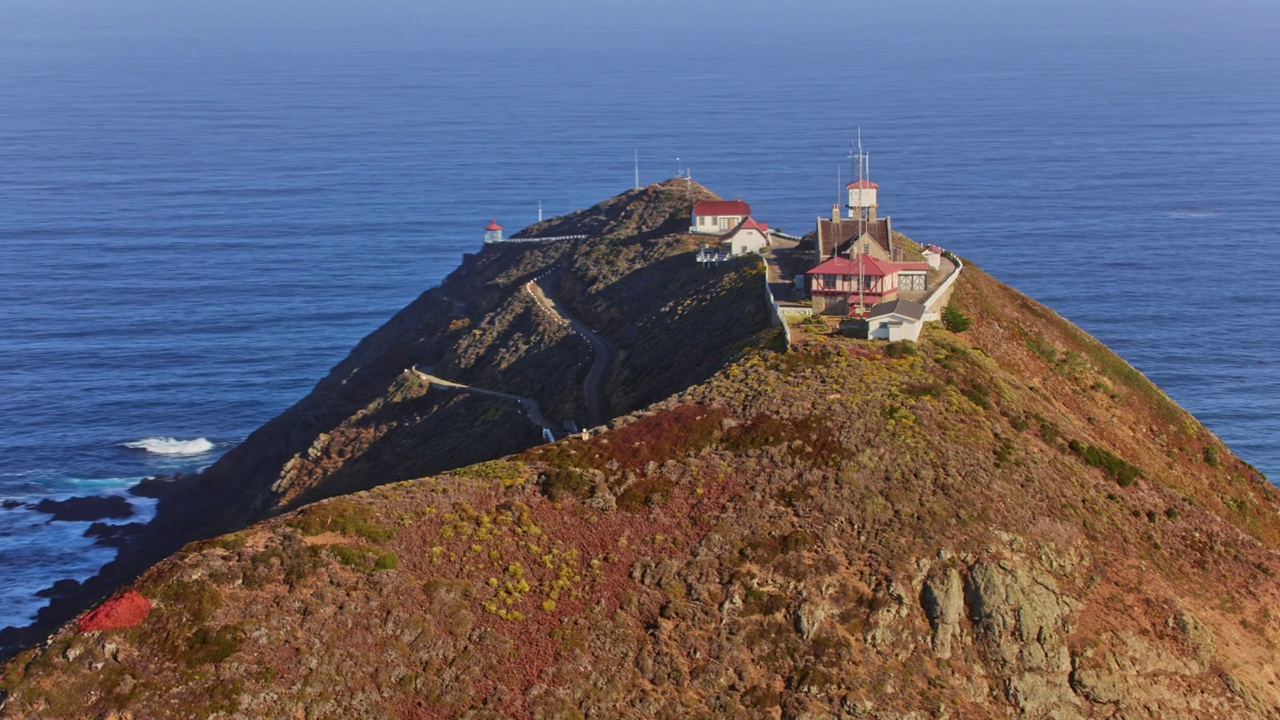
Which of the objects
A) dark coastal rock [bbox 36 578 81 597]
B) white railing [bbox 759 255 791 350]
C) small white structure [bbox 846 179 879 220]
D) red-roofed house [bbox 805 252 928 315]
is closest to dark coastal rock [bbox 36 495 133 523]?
dark coastal rock [bbox 36 578 81 597]

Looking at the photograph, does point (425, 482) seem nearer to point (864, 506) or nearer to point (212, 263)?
point (864, 506)

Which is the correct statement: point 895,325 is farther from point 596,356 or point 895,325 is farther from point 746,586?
point 596,356

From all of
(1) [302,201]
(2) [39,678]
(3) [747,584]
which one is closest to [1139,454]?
(3) [747,584]

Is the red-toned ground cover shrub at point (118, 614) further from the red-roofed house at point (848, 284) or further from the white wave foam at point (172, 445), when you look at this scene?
the white wave foam at point (172, 445)

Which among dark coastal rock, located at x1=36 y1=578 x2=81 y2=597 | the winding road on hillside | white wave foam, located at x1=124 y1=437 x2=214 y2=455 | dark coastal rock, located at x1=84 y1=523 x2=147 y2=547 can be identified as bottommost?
dark coastal rock, located at x1=36 y1=578 x2=81 y2=597

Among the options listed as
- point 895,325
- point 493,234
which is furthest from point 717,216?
point 895,325

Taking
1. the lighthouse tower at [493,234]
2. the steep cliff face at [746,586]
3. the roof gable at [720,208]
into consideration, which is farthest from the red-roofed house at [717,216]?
the steep cliff face at [746,586]

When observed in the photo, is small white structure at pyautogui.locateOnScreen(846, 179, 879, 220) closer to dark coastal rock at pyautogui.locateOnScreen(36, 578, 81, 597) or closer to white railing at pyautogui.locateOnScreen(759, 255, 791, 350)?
white railing at pyautogui.locateOnScreen(759, 255, 791, 350)
